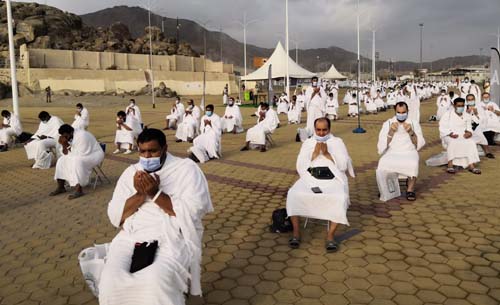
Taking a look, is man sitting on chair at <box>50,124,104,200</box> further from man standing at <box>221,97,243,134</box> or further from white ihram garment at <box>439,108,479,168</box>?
man standing at <box>221,97,243,134</box>

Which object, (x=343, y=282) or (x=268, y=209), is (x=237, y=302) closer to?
(x=343, y=282)

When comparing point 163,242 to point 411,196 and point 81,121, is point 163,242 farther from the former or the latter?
point 81,121

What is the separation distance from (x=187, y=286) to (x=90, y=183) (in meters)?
5.89

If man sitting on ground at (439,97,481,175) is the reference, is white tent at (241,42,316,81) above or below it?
above

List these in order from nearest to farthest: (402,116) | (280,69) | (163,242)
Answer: (163,242) < (402,116) < (280,69)

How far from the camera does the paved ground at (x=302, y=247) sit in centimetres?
376

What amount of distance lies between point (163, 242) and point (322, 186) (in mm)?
2285

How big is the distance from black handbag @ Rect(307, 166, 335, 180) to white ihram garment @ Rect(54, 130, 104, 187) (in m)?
4.26

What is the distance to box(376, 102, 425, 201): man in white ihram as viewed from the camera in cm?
637

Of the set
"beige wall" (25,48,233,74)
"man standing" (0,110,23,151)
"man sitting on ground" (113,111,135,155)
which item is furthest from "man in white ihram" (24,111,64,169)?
"beige wall" (25,48,233,74)

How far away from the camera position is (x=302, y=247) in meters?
4.80

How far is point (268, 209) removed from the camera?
6.32 meters

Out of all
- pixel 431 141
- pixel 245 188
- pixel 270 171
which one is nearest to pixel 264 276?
pixel 245 188

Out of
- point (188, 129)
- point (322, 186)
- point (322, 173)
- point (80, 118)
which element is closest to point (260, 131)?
point (188, 129)
